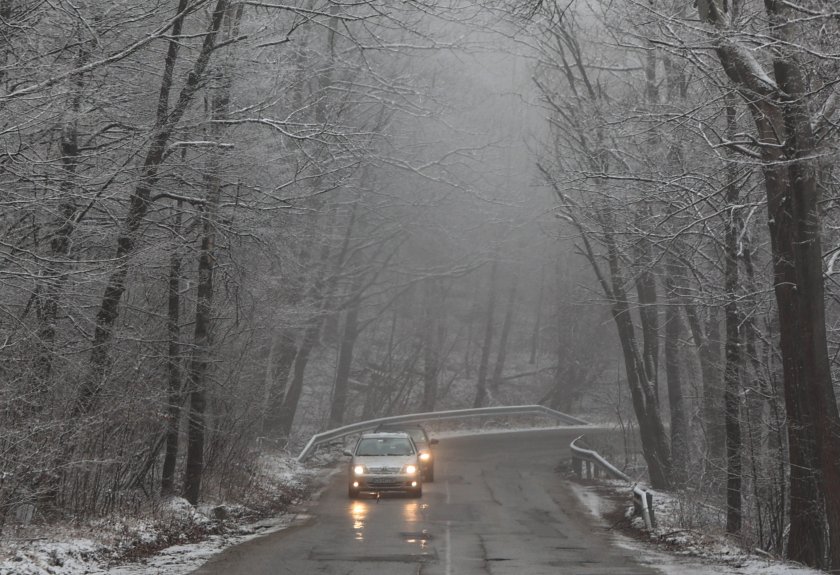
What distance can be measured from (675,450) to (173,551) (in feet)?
43.1

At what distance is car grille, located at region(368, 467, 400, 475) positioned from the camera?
21922 mm

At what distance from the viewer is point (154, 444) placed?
680 inches

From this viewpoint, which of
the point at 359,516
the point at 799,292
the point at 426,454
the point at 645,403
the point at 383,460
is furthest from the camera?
the point at 426,454

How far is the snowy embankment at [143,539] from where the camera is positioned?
10.6 meters

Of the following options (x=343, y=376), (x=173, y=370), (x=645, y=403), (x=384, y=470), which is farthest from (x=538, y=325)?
(x=173, y=370)

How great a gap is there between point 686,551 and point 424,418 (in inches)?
1030

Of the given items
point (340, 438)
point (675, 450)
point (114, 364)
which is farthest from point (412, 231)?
point (114, 364)

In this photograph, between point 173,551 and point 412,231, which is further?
point 412,231

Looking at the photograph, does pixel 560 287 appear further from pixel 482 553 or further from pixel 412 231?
pixel 482 553

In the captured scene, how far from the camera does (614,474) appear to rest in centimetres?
2494

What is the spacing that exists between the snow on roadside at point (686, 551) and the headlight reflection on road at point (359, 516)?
420cm

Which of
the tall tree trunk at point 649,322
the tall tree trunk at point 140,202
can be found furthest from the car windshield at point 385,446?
the tall tree trunk at point 140,202

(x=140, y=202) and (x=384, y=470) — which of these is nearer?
(x=140, y=202)

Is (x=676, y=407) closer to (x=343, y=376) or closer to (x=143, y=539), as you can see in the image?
(x=143, y=539)
